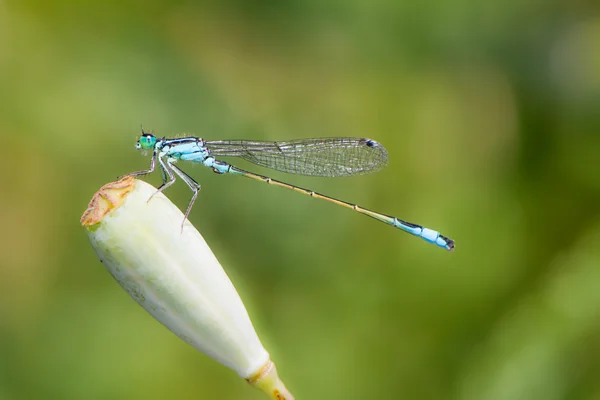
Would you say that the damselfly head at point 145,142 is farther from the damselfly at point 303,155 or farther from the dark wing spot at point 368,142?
the dark wing spot at point 368,142

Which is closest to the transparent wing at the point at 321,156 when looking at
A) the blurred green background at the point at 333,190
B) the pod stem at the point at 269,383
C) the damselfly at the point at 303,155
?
the damselfly at the point at 303,155

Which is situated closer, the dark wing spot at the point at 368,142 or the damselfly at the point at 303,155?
the damselfly at the point at 303,155

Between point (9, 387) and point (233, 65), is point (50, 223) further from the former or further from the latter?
point (233, 65)

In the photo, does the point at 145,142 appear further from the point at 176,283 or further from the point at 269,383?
the point at 269,383

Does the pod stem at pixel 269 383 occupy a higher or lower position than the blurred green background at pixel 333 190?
lower

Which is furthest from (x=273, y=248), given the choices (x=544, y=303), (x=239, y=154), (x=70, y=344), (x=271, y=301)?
(x=544, y=303)
